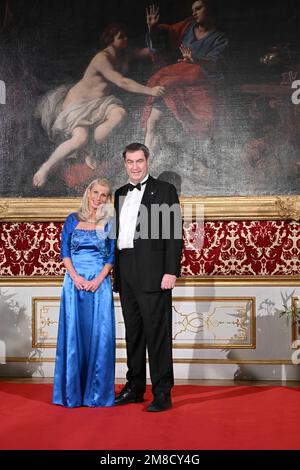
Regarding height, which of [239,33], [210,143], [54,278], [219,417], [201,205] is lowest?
[219,417]

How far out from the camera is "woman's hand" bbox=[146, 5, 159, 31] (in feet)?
20.0

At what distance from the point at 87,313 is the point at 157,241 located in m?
0.76

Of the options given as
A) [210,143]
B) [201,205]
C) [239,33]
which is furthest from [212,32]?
[201,205]

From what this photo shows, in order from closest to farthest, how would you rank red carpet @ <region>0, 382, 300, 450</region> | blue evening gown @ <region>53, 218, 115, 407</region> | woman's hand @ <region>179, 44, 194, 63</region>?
red carpet @ <region>0, 382, 300, 450</region> → blue evening gown @ <region>53, 218, 115, 407</region> → woman's hand @ <region>179, 44, 194, 63</region>

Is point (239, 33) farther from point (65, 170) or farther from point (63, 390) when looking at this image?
point (63, 390)

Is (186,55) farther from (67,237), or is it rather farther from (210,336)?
(210,336)

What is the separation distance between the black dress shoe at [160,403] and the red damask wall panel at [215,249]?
177cm

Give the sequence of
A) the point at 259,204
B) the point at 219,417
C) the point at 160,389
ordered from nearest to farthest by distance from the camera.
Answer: the point at 219,417
the point at 160,389
the point at 259,204

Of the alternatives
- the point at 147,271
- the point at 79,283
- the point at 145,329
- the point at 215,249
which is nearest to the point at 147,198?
the point at 147,271

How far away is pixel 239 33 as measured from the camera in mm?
5977

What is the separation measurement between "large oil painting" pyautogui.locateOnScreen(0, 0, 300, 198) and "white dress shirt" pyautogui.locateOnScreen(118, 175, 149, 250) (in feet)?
4.40

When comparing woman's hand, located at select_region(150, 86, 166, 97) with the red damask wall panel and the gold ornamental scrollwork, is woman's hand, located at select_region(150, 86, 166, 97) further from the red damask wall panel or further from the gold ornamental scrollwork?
the gold ornamental scrollwork

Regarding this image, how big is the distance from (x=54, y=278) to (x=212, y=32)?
9.24 ft

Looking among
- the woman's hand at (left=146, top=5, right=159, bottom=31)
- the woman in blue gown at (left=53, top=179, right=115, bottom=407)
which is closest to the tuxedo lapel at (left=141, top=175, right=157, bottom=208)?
the woman in blue gown at (left=53, top=179, right=115, bottom=407)
